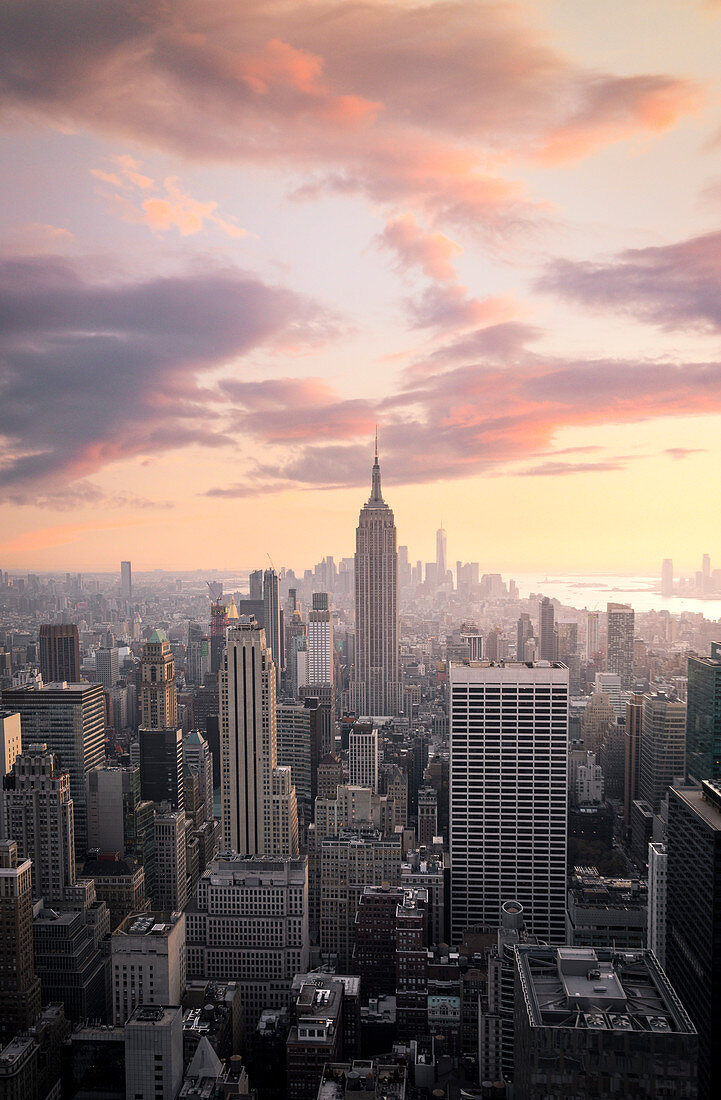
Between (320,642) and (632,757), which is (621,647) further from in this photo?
(320,642)

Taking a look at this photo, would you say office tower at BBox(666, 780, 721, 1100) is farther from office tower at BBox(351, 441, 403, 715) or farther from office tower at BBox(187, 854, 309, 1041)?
office tower at BBox(351, 441, 403, 715)

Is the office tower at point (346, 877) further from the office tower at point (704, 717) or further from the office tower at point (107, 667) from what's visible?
the office tower at point (107, 667)

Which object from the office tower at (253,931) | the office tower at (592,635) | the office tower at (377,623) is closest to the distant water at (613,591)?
the office tower at (592,635)

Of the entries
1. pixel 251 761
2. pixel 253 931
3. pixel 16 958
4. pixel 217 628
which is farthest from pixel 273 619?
pixel 16 958

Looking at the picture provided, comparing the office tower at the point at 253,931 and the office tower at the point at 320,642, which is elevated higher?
the office tower at the point at 320,642

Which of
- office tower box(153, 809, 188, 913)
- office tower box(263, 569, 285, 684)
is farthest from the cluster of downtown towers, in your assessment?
office tower box(263, 569, 285, 684)

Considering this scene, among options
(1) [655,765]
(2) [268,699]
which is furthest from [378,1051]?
(1) [655,765]

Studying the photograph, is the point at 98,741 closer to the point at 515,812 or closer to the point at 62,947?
the point at 62,947
